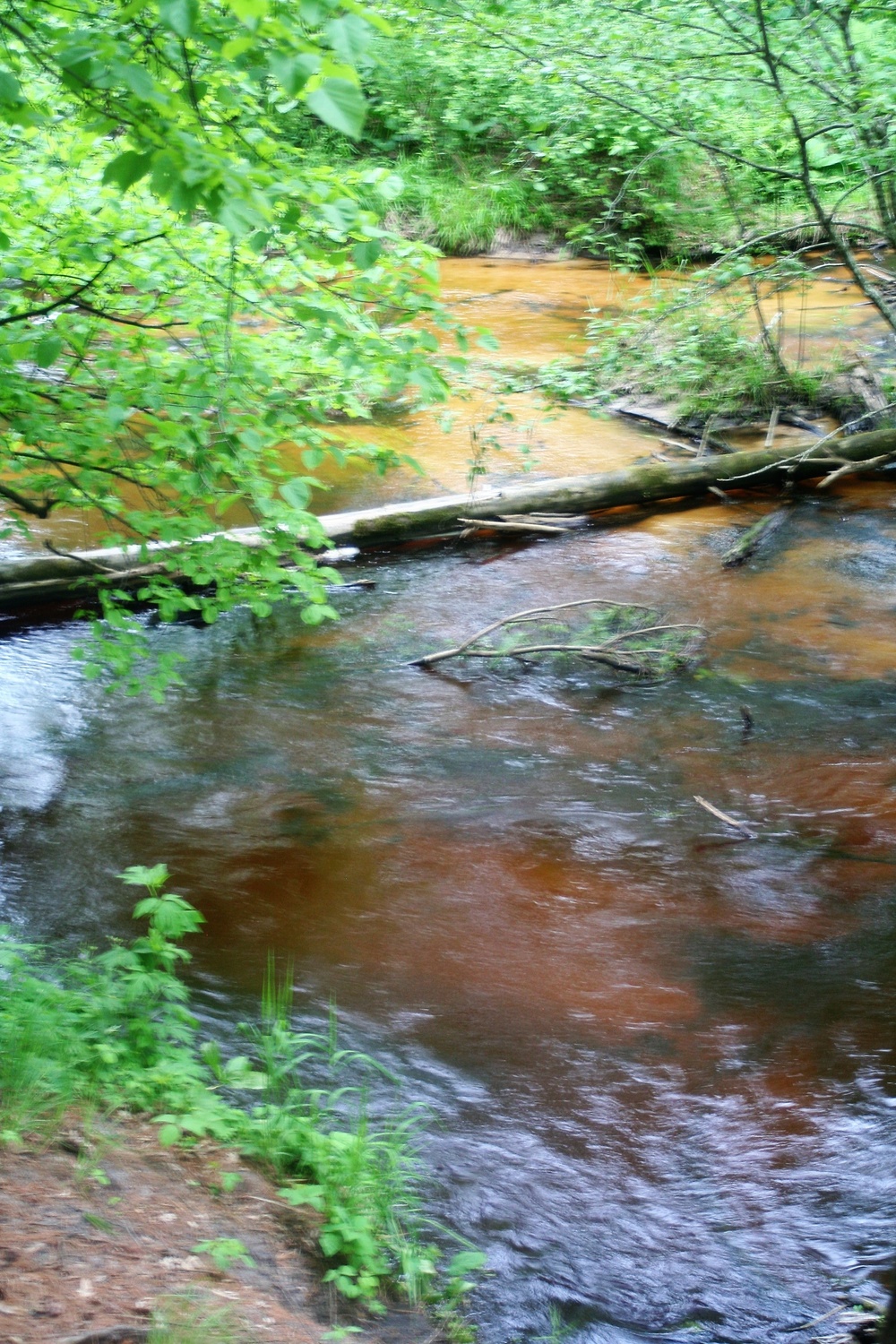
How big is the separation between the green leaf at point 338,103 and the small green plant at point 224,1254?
2.62 metres

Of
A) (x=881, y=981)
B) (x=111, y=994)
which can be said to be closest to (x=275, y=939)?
(x=111, y=994)

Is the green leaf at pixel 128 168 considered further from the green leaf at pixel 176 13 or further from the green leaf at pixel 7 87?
the green leaf at pixel 176 13

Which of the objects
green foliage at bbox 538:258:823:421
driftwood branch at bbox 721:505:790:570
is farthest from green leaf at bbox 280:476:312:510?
driftwood branch at bbox 721:505:790:570

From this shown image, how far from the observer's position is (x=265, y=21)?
6.94 ft

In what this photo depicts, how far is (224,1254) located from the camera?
2.63 metres

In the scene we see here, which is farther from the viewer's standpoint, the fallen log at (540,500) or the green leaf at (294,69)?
the fallen log at (540,500)

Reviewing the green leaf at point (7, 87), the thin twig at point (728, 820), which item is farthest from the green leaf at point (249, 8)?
the thin twig at point (728, 820)

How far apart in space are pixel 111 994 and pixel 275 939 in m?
1.36

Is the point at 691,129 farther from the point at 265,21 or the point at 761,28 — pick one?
the point at 265,21

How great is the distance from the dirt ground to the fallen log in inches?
201

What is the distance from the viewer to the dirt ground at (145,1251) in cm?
236

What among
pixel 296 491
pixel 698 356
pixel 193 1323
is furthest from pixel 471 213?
pixel 193 1323

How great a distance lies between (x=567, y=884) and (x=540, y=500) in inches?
204

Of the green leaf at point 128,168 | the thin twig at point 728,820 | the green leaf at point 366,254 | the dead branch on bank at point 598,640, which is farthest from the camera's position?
the dead branch on bank at point 598,640
